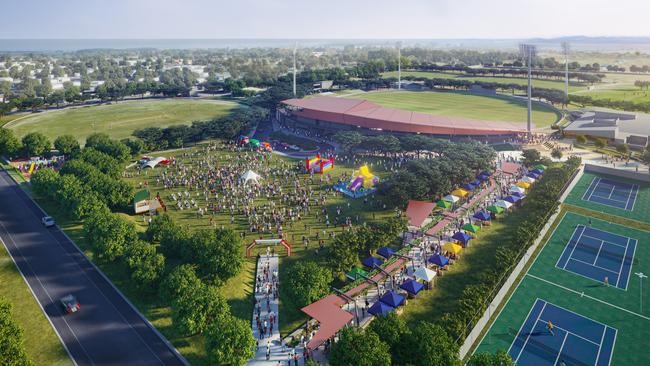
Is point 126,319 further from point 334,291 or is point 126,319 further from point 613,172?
point 613,172

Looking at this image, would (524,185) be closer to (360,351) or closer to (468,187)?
(468,187)

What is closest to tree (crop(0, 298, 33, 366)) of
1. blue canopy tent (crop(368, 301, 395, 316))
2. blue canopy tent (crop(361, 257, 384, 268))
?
blue canopy tent (crop(368, 301, 395, 316))

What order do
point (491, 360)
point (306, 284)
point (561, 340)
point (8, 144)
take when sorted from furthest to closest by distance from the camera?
point (8, 144) → point (306, 284) → point (561, 340) → point (491, 360)

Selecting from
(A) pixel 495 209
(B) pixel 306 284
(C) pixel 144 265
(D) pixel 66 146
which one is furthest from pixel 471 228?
(D) pixel 66 146

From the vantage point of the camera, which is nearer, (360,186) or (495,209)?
(495,209)

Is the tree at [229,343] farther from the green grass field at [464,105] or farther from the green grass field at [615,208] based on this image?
the green grass field at [464,105]

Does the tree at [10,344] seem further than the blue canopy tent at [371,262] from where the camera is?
No

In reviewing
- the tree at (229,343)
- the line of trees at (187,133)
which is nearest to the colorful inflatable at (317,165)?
the line of trees at (187,133)
